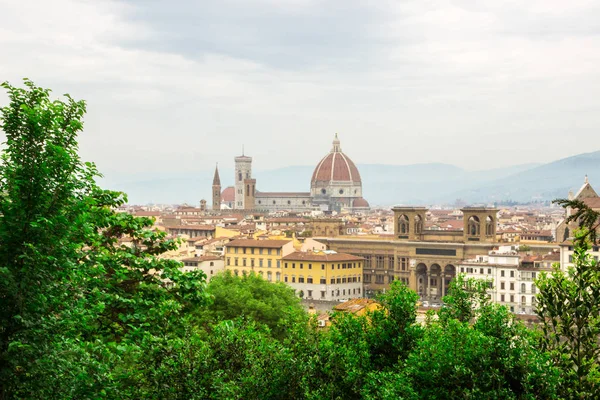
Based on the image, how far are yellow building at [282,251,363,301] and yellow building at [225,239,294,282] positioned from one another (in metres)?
0.96

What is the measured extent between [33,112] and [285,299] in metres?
30.5

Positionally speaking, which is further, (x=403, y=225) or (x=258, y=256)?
(x=403, y=225)

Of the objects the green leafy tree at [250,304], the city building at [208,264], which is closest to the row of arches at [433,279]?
the city building at [208,264]

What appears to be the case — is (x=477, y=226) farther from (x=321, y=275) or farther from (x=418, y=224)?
(x=321, y=275)

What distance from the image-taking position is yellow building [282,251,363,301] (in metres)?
77.3

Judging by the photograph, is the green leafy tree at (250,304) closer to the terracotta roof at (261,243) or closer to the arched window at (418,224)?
the terracotta roof at (261,243)

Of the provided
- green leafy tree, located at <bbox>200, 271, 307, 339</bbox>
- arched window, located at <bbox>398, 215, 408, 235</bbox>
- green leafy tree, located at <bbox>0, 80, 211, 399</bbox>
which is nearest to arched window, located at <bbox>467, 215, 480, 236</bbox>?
arched window, located at <bbox>398, 215, 408, 235</bbox>

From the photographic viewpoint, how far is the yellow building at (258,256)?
264 feet

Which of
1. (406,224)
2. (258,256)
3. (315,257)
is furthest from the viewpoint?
(406,224)

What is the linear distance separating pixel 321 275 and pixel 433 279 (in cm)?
1278

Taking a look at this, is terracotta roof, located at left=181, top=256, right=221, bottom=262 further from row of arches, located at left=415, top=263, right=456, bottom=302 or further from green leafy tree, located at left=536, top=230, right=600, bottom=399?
green leafy tree, located at left=536, top=230, right=600, bottom=399

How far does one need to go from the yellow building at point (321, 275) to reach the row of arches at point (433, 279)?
6.52 metres

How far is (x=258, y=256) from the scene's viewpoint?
81562 millimetres

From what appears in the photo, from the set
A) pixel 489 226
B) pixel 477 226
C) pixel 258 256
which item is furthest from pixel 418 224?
pixel 258 256
